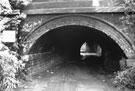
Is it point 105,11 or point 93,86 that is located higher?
point 105,11

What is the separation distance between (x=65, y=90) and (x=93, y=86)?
131 cm

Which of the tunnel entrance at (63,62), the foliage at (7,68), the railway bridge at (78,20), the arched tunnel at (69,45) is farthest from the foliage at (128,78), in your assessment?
the foliage at (7,68)

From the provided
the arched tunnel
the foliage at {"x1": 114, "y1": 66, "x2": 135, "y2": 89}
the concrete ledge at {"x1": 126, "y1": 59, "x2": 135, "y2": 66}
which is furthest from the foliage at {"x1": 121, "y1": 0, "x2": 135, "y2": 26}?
the foliage at {"x1": 114, "y1": 66, "x2": 135, "y2": 89}

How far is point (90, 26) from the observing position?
777 centimetres

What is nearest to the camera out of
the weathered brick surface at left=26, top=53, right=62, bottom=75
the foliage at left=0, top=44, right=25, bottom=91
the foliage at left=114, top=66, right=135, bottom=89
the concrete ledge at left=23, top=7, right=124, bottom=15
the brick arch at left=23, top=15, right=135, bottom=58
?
the foliage at left=0, top=44, right=25, bottom=91

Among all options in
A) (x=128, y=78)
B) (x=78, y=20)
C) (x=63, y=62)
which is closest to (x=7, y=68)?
(x=78, y=20)

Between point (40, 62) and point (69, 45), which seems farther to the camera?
point (69, 45)

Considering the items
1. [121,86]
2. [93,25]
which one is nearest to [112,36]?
[93,25]

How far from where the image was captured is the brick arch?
7.33m

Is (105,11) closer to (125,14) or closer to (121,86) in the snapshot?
(125,14)

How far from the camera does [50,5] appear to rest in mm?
8078

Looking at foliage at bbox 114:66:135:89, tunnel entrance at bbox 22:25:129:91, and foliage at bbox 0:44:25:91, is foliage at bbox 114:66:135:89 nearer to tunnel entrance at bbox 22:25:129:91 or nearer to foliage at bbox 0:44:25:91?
tunnel entrance at bbox 22:25:129:91

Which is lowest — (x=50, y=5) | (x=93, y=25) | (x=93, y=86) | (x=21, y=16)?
(x=93, y=86)

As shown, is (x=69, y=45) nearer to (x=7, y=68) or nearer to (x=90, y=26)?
(x=90, y=26)
